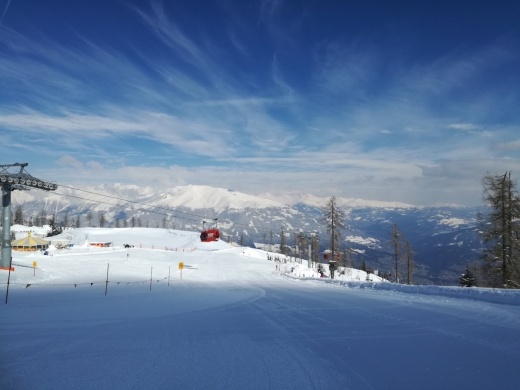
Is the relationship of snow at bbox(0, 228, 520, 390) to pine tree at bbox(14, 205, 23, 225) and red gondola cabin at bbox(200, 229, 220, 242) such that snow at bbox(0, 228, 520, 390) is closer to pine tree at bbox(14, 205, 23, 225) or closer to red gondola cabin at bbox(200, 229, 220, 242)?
red gondola cabin at bbox(200, 229, 220, 242)

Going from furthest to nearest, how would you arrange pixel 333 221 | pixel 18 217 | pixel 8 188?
1. pixel 18 217
2. pixel 333 221
3. pixel 8 188

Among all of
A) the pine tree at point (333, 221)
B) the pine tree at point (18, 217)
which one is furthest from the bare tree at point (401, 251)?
the pine tree at point (18, 217)

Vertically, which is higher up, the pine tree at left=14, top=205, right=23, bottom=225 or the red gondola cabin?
the pine tree at left=14, top=205, right=23, bottom=225

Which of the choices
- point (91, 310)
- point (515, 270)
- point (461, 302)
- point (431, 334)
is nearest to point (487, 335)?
point (431, 334)

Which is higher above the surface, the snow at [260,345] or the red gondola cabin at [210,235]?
the red gondola cabin at [210,235]

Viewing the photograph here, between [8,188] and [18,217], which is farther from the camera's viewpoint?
[18,217]

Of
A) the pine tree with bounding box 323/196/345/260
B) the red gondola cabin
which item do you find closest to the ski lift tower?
the red gondola cabin

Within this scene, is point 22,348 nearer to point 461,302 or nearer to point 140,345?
point 140,345

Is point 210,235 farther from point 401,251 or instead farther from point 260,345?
point 260,345

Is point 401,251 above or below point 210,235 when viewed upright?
below

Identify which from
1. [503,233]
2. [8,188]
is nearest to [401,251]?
[503,233]

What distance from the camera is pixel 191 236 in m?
131

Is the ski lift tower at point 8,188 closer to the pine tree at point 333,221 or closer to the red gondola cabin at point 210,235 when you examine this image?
the red gondola cabin at point 210,235

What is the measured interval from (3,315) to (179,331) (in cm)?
694
